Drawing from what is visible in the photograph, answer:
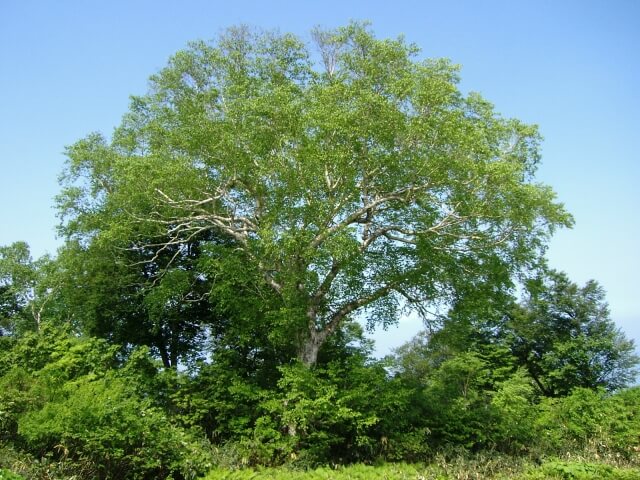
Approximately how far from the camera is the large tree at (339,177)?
47.5 feet

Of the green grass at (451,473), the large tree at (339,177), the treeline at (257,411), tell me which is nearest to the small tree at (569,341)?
the treeline at (257,411)

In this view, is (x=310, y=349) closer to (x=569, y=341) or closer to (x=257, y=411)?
(x=257, y=411)

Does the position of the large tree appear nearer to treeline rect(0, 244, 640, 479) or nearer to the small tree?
treeline rect(0, 244, 640, 479)

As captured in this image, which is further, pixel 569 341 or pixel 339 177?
pixel 569 341

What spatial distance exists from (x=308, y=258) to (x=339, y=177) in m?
2.31

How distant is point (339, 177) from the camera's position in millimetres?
15070

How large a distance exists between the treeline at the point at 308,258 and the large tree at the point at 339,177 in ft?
0.20

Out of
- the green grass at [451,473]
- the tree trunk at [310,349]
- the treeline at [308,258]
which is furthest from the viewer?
the tree trunk at [310,349]

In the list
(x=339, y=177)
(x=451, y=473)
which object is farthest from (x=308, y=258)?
(x=451, y=473)

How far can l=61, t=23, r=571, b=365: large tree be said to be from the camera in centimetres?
1448

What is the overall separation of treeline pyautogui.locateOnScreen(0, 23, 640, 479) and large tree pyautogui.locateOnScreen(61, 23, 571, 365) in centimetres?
6

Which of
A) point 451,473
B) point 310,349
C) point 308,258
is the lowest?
point 451,473

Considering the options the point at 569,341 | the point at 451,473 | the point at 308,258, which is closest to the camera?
the point at 451,473

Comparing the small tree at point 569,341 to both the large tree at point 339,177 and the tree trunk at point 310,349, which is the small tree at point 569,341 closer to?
the large tree at point 339,177
